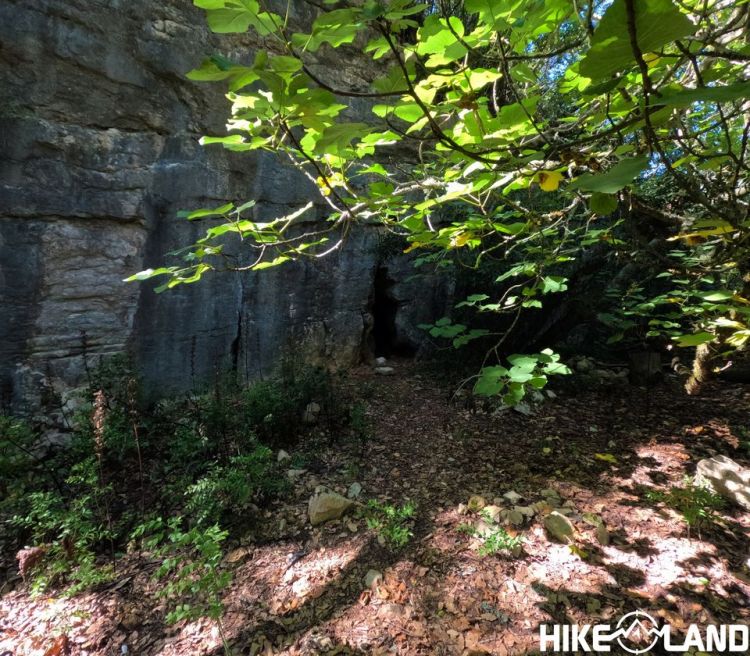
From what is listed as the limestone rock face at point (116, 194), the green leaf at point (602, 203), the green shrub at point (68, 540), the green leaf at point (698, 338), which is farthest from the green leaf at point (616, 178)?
the limestone rock face at point (116, 194)

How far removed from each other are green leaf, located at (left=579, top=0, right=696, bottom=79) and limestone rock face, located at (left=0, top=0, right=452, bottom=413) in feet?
13.0

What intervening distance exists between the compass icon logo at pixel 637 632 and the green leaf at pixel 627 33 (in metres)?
2.00

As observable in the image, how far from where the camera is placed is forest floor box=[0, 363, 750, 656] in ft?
5.19

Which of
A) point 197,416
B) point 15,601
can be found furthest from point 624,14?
point 197,416

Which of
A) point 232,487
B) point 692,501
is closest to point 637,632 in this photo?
point 692,501

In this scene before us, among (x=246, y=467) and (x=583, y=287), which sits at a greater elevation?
(x=583, y=287)

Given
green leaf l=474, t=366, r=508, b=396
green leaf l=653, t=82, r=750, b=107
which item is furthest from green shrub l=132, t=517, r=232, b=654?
green leaf l=653, t=82, r=750, b=107

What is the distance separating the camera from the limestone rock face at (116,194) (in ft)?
10.2

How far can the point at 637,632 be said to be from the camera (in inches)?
58.8

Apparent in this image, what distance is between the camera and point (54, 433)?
316cm

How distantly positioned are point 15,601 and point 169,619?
1.09 m

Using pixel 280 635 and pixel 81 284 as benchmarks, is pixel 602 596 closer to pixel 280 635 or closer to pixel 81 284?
pixel 280 635

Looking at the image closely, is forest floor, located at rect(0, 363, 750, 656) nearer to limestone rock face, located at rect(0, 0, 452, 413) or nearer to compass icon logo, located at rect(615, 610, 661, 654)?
compass icon logo, located at rect(615, 610, 661, 654)

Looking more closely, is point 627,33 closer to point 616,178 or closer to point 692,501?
point 616,178
